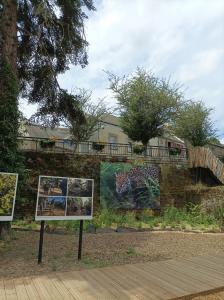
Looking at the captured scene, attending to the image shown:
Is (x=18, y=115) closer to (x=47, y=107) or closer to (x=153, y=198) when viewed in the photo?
(x=47, y=107)

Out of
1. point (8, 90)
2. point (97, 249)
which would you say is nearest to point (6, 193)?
point (97, 249)

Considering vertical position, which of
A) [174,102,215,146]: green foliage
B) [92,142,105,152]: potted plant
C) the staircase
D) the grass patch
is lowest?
the grass patch

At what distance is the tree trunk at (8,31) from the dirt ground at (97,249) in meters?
5.29

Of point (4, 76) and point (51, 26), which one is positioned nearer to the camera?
point (4, 76)

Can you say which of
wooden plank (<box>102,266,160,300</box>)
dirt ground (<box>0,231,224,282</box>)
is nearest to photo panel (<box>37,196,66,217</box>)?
dirt ground (<box>0,231,224,282</box>)

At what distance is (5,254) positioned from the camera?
24.9 feet

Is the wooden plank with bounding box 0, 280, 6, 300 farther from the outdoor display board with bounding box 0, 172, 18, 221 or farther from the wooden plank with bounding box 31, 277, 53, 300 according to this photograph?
the outdoor display board with bounding box 0, 172, 18, 221

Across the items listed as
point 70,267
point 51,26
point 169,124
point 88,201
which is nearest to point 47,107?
point 51,26

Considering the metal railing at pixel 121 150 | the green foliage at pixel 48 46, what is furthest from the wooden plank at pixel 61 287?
the metal railing at pixel 121 150

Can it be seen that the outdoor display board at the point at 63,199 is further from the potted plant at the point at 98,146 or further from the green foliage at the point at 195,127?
the green foliage at the point at 195,127

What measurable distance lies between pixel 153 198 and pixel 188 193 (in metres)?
2.41

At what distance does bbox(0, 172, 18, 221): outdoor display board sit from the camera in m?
7.03

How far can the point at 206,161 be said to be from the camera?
67.1 ft

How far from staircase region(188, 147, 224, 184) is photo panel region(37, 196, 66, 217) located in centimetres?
1429
